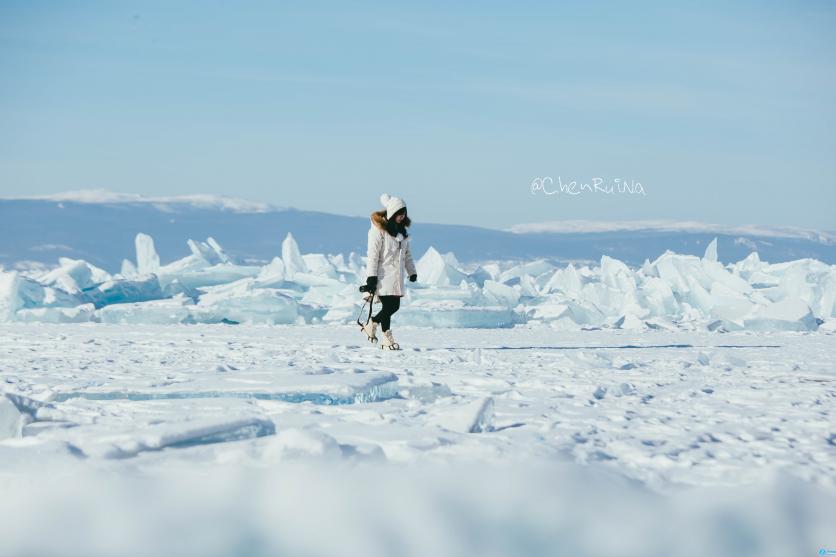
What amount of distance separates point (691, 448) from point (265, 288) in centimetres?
998

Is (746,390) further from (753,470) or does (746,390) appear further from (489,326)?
(489,326)

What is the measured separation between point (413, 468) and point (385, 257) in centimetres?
430

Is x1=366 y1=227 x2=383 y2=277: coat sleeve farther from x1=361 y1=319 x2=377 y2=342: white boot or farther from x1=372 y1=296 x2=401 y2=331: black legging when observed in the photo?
x1=361 y1=319 x2=377 y2=342: white boot

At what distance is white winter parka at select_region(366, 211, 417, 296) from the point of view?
6.76m

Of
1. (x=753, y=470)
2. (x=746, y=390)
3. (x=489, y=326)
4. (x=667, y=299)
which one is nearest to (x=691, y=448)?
(x=753, y=470)

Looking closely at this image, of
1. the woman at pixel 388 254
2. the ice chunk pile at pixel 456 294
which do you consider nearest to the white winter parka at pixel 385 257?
the woman at pixel 388 254

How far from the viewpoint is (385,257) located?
6809 millimetres

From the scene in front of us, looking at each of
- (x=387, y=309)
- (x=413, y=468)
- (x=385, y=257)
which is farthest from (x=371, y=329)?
(x=413, y=468)

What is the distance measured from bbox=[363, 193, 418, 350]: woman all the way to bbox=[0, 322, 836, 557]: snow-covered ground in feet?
7.17

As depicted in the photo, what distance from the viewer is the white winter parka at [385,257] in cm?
676

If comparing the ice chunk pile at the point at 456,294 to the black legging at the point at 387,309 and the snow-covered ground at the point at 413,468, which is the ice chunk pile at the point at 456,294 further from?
the snow-covered ground at the point at 413,468

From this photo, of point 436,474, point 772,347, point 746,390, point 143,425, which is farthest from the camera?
point 772,347

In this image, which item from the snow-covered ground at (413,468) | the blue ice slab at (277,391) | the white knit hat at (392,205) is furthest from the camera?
the white knit hat at (392,205)

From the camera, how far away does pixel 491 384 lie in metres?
4.63
